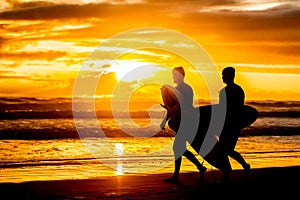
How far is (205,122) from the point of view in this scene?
467 inches

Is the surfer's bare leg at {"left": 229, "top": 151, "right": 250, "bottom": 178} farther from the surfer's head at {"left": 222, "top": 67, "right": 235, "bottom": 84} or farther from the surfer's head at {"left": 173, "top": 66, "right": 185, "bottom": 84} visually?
the surfer's head at {"left": 173, "top": 66, "right": 185, "bottom": 84}

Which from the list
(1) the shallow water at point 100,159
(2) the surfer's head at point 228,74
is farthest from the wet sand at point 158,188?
(2) the surfer's head at point 228,74

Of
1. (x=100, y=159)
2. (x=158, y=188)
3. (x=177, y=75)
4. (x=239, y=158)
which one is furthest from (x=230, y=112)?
(x=100, y=159)

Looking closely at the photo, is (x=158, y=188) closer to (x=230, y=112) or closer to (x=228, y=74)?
(x=230, y=112)

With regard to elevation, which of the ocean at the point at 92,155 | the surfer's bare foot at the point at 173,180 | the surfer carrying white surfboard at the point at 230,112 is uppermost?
the surfer carrying white surfboard at the point at 230,112

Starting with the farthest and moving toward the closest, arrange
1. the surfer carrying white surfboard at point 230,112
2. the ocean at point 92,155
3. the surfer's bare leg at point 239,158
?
1. the ocean at point 92,155
2. the surfer's bare leg at point 239,158
3. the surfer carrying white surfboard at point 230,112

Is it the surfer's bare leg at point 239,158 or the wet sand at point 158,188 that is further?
the surfer's bare leg at point 239,158

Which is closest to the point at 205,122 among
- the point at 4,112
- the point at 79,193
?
the point at 79,193

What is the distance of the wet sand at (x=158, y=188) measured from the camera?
33.4ft

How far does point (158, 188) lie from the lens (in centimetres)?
1099

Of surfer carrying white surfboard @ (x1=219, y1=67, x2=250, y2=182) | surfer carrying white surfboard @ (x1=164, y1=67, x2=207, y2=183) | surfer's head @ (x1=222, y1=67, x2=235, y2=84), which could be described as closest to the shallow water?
surfer carrying white surfboard @ (x1=164, y1=67, x2=207, y2=183)

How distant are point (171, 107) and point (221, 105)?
3.31 ft

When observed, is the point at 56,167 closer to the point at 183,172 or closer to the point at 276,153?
the point at 183,172

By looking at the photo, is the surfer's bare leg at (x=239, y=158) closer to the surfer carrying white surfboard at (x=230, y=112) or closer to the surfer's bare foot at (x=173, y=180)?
the surfer carrying white surfboard at (x=230, y=112)
